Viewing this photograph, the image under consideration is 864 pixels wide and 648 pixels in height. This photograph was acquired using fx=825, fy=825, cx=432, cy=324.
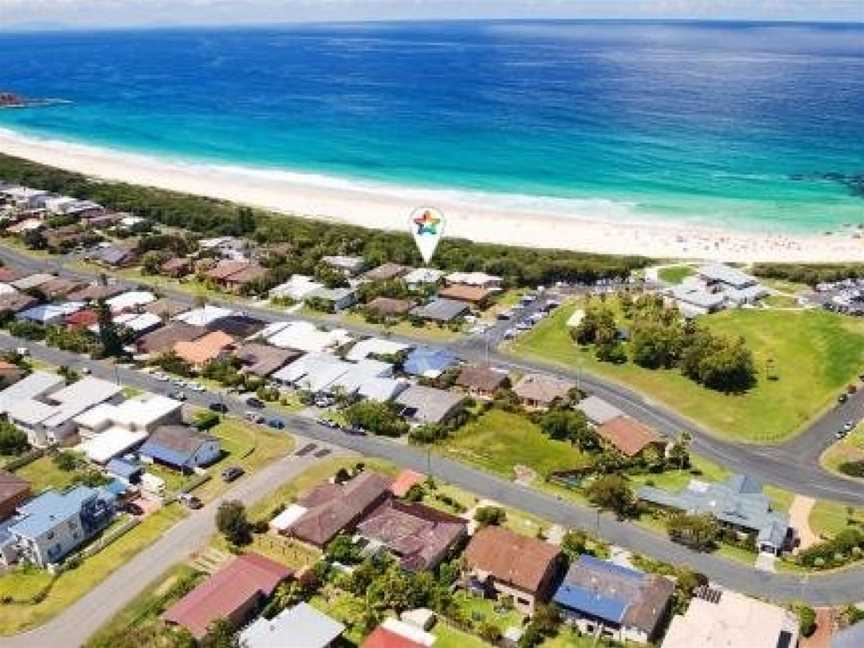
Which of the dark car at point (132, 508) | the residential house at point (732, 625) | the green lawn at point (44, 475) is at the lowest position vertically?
the green lawn at point (44, 475)

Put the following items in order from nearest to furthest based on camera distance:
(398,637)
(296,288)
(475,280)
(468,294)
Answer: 1. (398,637)
2. (468,294)
3. (296,288)
4. (475,280)

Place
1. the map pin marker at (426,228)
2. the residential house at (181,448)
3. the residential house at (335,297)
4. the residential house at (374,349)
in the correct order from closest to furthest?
the residential house at (181,448) < the residential house at (374,349) < the map pin marker at (426,228) < the residential house at (335,297)

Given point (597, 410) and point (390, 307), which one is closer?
point (597, 410)

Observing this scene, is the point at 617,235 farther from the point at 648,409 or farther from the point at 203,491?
the point at 203,491

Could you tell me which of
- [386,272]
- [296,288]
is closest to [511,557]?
[296,288]

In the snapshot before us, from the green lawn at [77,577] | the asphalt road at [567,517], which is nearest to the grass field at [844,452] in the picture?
the asphalt road at [567,517]

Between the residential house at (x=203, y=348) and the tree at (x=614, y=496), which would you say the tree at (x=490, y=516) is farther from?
the residential house at (x=203, y=348)

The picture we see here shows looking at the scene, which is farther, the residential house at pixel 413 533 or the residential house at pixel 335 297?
the residential house at pixel 335 297

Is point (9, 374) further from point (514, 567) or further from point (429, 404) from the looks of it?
point (514, 567)
